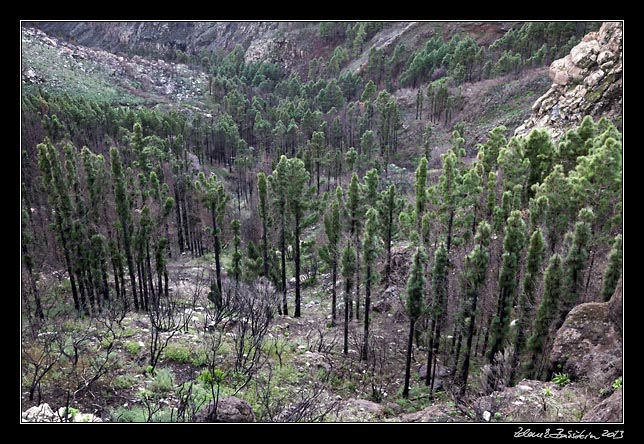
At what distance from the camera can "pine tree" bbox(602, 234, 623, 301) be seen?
63.1 ft

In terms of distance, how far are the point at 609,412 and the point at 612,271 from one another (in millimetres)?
10449

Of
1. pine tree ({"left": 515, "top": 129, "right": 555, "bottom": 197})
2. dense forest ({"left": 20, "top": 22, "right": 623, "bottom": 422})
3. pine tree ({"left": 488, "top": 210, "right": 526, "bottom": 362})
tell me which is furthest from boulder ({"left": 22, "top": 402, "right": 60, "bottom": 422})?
pine tree ({"left": 515, "top": 129, "right": 555, "bottom": 197})

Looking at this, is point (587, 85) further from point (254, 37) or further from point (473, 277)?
point (254, 37)

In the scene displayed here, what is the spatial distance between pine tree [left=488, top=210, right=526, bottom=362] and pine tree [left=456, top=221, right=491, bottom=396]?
2.95ft

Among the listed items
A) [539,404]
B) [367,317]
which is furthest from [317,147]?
[539,404]

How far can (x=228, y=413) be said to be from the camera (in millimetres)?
12031

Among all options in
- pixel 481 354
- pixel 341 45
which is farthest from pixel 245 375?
pixel 341 45

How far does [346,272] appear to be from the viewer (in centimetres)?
2530

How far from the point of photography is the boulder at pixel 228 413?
11.9 metres

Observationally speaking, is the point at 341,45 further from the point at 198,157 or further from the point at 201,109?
the point at 198,157

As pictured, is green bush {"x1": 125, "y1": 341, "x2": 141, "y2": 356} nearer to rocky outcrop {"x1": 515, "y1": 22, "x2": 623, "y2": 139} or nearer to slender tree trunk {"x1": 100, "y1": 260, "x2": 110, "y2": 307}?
slender tree trunk {"x1": 100, "y1": 260, "x2": 110, "y2": 307}

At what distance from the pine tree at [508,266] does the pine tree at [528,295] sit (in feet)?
1.82

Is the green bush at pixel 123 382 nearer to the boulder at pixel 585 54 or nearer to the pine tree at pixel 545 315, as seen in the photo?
the pine tree at pixel 545 315

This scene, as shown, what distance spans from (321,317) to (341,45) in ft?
377
